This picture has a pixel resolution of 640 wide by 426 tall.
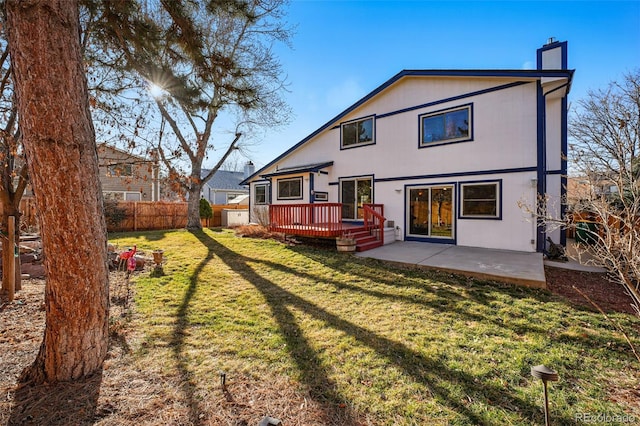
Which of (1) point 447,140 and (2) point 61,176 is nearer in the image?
(2) point 61,176

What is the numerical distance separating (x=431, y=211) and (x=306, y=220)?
4442 mm

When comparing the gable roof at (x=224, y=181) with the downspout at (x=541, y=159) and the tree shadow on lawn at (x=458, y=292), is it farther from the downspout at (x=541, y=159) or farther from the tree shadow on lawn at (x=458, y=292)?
the downspout at (x=541, y=159)

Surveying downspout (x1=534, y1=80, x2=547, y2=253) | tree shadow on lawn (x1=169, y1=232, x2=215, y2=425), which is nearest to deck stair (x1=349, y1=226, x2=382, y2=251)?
downspout (x1=534, y1=80, x2=547, y2=253)

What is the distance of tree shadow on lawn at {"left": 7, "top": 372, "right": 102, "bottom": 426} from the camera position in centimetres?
206

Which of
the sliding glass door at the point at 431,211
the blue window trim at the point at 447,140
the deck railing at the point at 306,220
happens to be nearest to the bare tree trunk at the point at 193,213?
the deck railing at the point at 306,220

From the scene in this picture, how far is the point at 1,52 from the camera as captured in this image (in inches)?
172

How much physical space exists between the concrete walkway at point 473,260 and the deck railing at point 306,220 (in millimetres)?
1466

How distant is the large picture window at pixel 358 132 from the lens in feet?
38.1

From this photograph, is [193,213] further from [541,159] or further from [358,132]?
[541,159]

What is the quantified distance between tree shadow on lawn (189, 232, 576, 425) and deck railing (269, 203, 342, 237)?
4.76m

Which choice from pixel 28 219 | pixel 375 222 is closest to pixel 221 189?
pixel 28 219

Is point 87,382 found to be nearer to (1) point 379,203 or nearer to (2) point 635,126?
(1) point 379,203

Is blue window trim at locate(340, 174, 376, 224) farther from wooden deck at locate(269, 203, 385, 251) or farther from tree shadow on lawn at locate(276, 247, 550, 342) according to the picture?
tree shadow on lawn at locate(276, 247, 550, 342)

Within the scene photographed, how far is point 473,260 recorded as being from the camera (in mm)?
7098
